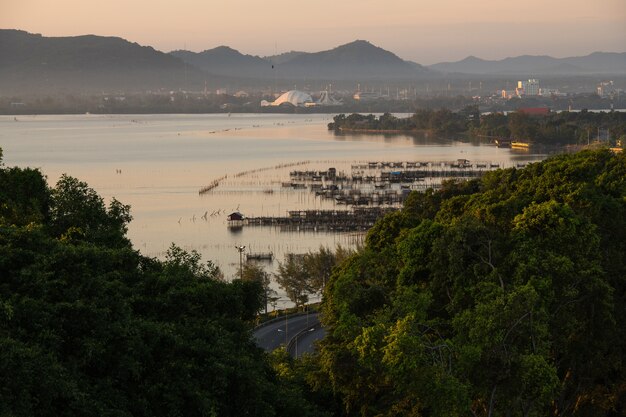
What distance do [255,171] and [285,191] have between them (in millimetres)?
6819

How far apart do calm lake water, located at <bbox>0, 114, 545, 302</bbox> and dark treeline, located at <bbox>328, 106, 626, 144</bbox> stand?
291 centimetres

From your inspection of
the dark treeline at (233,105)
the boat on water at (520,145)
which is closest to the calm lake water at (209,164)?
the boat on water at (520,145)

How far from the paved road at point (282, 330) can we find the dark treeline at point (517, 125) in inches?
1360

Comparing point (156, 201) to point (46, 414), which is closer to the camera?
point (46, 414)

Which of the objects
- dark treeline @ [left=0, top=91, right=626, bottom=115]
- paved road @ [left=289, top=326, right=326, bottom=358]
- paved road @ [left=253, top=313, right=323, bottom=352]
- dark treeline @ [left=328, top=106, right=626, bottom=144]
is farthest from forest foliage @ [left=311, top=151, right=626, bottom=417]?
dark treeline @ [left=0, top=91, right=626, bottom=115]

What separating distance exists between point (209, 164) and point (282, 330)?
28998 mm

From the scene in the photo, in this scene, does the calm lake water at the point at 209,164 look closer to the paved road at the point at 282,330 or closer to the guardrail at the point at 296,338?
the paved road at the point at 282,330

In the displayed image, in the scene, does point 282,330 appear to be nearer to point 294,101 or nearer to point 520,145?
point 520,145

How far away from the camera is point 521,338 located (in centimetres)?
746

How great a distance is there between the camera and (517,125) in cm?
5944

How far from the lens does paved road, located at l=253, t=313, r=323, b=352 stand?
1432 cm

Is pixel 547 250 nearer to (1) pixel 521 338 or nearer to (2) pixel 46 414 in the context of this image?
(1) pixel 521 338

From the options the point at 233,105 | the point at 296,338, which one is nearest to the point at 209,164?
the point at 296,338

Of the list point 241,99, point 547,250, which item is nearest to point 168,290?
point 547,250
